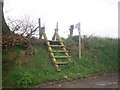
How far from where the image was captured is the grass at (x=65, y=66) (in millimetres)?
10949

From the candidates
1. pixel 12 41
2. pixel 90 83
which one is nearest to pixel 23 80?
pixel 12 41

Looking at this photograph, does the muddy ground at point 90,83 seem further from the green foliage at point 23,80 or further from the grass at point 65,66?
the green foliage at point 23,80

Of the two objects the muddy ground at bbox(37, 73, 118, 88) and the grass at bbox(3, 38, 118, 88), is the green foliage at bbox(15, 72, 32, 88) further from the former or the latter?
the muddy ground at bbox(37, 73, 118, 88)

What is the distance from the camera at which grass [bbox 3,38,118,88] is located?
35.9 feet

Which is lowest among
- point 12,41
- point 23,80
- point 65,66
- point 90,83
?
point 90,83

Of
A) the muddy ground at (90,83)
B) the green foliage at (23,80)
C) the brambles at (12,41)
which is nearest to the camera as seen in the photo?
the green foliage at (23,80)

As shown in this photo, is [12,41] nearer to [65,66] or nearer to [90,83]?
[65,66]

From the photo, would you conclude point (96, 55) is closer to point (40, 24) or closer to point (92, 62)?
point (92, 62)

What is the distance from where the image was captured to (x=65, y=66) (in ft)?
41.8

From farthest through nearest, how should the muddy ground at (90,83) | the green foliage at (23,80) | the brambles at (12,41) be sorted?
the brambles at (12,41), the muddy ground at (90,83), the green foliage at (23,80)

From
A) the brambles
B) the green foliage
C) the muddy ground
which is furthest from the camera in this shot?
the brambles

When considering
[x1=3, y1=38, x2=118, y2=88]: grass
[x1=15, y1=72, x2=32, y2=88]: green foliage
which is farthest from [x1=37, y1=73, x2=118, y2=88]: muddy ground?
[x1=15, y1=72, x2=32, y2=88]: green foliage

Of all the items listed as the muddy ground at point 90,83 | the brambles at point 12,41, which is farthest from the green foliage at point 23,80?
the brambles at point 12,41

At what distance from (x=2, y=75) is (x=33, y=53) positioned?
7.17 ft
